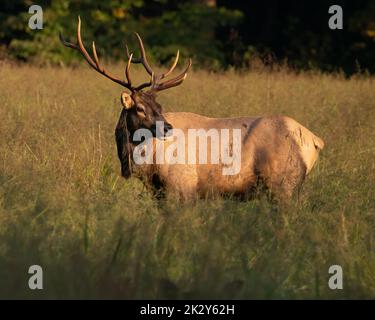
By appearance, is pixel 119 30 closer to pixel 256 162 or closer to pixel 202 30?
pixel 202 30

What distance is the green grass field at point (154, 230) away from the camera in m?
4.87

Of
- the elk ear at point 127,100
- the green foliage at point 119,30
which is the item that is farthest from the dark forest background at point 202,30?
the elk ear at point 127,100

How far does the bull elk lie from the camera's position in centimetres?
713

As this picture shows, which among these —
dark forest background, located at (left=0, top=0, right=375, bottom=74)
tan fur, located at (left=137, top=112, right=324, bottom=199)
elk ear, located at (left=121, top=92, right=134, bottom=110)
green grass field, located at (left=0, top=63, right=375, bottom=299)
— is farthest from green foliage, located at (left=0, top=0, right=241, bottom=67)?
elk ear, located at (left=121, top=92, right=134, bottom=110)

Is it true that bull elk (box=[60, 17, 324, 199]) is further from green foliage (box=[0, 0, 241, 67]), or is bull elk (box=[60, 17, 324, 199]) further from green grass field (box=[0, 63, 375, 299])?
green foliage (box=[0, 0, 241, 67])

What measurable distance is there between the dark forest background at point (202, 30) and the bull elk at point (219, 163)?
10037 millimetres

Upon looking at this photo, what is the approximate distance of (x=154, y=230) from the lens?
18.2 feet

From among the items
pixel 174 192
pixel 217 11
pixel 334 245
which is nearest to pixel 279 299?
pixel 334 245

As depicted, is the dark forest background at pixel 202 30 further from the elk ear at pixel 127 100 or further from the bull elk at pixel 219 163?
the elk ear at pixel 127 100

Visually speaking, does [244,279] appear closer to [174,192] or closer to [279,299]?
[279,299]

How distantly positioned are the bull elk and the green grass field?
17 centimetres
